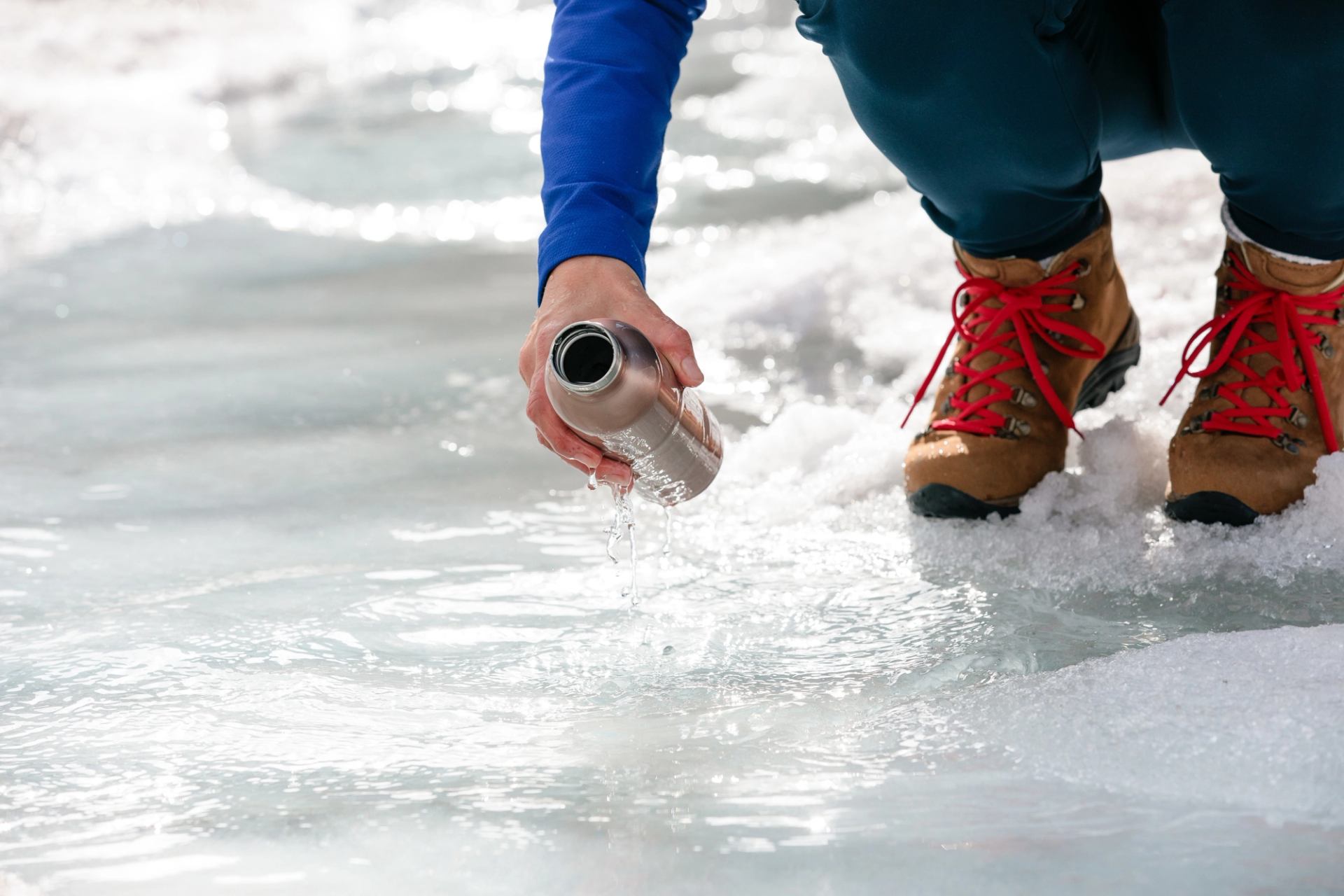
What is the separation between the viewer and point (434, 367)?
Answer: 1.81 m

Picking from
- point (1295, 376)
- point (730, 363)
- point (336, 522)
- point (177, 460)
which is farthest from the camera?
point (730, 363)

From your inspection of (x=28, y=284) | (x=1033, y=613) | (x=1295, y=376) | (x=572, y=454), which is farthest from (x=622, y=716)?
(x=28, y=284)

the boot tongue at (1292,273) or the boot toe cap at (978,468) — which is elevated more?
the boot tongue at (1292,273)

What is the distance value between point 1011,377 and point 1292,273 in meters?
0.27

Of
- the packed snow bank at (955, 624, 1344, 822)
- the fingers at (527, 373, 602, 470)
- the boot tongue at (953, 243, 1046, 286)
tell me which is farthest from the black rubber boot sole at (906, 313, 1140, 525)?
the fingers at (527, 373, 602, 470)

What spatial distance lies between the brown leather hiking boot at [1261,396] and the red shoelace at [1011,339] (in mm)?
115

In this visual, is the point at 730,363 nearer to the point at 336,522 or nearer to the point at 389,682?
the point at 336,522

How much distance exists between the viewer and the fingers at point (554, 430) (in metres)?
0.93

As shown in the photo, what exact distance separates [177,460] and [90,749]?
26.2 inches

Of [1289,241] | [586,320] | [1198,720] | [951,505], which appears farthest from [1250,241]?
[586,320]

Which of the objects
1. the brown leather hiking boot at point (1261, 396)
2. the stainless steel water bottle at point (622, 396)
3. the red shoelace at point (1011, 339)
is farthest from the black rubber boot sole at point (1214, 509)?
the stainless steel water bottle at point (622, 396)

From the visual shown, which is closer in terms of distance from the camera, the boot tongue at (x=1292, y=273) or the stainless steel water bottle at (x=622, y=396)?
the stainless steel water bottle at (x=622, y=396)

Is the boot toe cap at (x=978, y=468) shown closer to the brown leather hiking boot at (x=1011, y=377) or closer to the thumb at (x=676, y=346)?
the brown leather hiking boot at (x=1011, y=377)

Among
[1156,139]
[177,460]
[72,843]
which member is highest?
[1156,139]
